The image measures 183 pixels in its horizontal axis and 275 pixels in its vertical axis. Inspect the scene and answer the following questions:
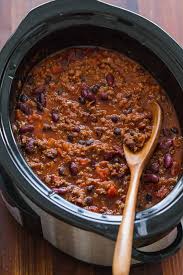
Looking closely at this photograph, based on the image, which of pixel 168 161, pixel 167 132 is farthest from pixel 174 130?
pixel 168 161

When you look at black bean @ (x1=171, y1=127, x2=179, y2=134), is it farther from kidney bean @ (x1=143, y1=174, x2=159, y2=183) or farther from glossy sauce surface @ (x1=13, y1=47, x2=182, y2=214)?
kidney bean @ (x1=143, y1=174, x2=159, y2=183)

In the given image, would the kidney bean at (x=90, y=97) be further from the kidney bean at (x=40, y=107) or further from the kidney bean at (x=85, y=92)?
the kidney bean at (x=40, y=107)

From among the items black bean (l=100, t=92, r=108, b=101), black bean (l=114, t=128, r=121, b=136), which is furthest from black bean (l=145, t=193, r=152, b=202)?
black bean (l=100, t=92, r=108, b=101)

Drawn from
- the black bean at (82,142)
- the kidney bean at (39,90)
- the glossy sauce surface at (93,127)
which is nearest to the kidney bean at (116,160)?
the glossy sauce surface at (93,127)

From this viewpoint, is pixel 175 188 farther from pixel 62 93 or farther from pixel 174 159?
pixel 62 93

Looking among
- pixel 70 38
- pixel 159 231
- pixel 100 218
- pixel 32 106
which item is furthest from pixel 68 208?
pixel 70 38

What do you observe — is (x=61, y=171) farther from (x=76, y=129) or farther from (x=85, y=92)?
(x=85, y=92)
